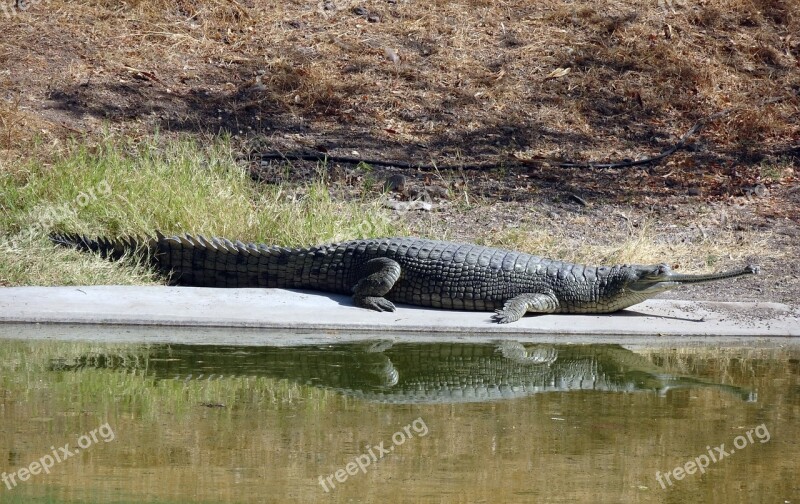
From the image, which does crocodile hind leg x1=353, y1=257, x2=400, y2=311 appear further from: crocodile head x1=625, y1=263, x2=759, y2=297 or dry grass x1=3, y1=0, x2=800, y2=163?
dry grass x1=3, y1=0, x2=800, y2=163

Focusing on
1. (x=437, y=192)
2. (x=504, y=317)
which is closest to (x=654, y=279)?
(x=504, y=317)

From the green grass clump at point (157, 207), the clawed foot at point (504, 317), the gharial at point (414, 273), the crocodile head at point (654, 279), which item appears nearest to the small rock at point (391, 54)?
the green grass clump at point (157, 207)

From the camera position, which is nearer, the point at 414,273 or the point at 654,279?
the point at 654,279

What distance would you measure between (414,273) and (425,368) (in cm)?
169

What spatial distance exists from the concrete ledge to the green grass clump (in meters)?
1.13

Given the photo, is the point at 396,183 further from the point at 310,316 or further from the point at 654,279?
the point at 310,316

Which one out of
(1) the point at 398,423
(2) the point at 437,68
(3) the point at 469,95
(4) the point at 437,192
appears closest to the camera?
(1) the point at 398,423

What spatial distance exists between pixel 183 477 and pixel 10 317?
3.00 metres

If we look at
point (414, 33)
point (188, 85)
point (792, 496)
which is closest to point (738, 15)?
point (414, 33)

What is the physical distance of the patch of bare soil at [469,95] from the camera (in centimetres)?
1088

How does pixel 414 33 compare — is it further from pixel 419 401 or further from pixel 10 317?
pixel 419 401

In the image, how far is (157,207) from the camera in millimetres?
8477

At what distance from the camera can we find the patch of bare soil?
10883mm

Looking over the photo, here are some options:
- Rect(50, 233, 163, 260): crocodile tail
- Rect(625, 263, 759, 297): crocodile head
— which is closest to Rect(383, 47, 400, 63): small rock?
Rect(50, 233, 163, 260): crocodile tail
